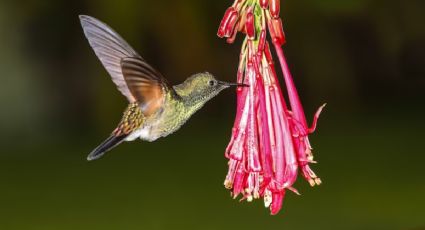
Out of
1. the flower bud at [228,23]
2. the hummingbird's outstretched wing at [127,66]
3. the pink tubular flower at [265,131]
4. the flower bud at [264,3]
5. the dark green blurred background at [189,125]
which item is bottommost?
the dark green blurred background at [189,125]

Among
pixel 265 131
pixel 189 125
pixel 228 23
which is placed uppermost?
pixel 228 23

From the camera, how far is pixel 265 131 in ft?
2.37

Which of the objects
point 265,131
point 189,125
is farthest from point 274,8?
point 189,125

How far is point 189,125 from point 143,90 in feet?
13.3

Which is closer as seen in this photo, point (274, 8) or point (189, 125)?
point (274, 8)

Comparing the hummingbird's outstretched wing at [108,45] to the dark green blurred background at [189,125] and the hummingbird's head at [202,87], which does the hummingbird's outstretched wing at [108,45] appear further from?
Answer: the dark green blurred background at [189,125]

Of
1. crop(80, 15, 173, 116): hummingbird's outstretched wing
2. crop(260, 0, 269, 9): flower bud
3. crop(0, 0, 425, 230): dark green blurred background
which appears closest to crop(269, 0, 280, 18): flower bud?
crop(260, 0, 269, 9): flower bud

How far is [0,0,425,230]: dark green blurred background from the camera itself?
3.22m

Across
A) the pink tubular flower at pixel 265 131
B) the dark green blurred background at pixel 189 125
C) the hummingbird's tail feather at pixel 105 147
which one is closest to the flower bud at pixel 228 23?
the pink tubular flower at pixel 265 131

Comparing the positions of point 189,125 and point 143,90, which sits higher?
point 143,90

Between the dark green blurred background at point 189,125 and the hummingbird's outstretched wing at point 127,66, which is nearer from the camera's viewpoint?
the hummingbird's outstretched wing at point 127,66

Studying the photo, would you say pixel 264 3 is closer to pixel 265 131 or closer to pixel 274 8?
pixel 274 8

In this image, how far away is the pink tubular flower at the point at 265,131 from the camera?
2.29 feet

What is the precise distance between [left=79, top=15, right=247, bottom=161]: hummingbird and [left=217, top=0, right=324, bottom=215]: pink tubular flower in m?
0.03
